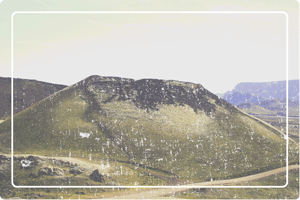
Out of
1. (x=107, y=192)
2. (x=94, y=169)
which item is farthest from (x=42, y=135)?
(x=107, y=192)

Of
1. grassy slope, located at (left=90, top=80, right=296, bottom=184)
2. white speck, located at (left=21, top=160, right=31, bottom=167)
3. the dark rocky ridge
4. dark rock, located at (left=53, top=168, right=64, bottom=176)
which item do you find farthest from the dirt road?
the dark rocky ridge

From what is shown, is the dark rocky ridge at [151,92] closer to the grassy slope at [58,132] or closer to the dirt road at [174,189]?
the grassy slope at [58,132]

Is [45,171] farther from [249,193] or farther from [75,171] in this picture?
[249,193]

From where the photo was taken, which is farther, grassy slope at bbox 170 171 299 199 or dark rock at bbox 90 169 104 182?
Answer: dark rock at bbox 90 169 104 182

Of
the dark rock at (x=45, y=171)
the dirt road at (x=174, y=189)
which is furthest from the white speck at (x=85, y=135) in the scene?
the dirt road at (x=174, y=189)

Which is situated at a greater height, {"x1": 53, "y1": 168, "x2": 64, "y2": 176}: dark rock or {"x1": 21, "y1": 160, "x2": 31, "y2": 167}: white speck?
{"x1": 21, "y1": 160, "x2": 31, "y2": 167}: white speck

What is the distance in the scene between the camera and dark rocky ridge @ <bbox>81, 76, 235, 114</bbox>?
293ft

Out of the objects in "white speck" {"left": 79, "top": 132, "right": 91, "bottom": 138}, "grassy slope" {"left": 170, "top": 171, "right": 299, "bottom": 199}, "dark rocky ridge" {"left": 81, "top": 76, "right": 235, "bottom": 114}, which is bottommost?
"grassy slope" {"left": 170, "top": 171, "right": 299, "bottom": 199}

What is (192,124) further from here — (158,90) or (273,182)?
Answer: (273,182)

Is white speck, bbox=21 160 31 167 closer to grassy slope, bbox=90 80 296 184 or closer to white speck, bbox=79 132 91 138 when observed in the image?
white speck, bbox=79 132 91 138

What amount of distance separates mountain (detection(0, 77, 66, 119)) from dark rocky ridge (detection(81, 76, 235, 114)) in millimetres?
84183

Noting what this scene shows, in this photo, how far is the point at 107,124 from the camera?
254 feet

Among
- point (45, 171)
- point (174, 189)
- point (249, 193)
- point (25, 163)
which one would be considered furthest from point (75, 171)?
point (249, 193)

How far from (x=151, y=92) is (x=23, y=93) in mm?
115042
